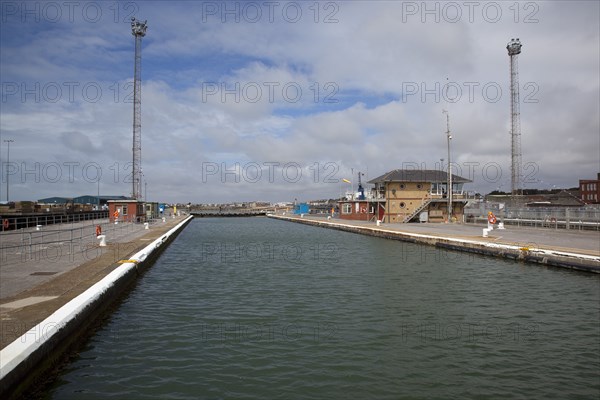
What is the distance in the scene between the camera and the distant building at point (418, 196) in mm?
58344

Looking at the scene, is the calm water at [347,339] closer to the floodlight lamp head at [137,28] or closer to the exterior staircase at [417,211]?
the exterior staircase at [417,211]

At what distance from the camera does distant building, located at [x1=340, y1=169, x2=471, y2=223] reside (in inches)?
2297

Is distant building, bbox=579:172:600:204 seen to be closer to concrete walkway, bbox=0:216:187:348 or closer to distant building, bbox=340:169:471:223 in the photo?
distant building, bbox=340:169:471:223

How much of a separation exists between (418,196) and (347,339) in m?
49.8

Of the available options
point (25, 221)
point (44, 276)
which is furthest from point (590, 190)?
point (44, 276)

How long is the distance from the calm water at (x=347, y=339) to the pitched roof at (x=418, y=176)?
37.4 metres

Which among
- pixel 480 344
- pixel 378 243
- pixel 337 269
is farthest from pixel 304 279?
pixel 378 243

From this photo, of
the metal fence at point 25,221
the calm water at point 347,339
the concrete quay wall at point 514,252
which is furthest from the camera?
the metal fence at point 25,221

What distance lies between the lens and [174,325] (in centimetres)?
1302

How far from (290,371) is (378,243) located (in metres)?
30.0

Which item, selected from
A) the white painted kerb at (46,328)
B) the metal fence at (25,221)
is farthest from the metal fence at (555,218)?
the metal fence at (25,221)

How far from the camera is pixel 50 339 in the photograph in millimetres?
9164

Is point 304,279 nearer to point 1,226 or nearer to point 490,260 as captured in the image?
point 490,260

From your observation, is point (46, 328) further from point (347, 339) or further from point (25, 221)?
point (25, 221)
